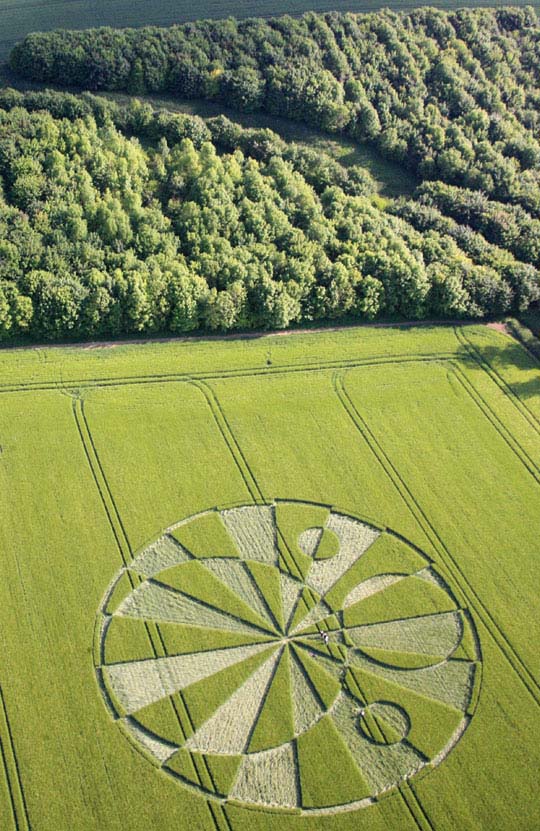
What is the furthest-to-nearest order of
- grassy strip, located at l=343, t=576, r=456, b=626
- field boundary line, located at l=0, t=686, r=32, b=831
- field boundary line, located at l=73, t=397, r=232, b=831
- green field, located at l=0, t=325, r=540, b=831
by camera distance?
grassy strip, located at l=343, t=576, r=456, b=626
green field, located at l=0, t=325, r=540, b=831
field boundary line, located at l=73, t=397, r=232, b=831
field boundary line, located at l=0, t=686, r=32, b=831

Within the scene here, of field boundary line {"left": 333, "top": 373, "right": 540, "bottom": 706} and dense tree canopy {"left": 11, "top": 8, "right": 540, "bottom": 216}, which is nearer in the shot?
field boundary line {"left": 333, "top": 373, "right": 540, "bottom": 706}

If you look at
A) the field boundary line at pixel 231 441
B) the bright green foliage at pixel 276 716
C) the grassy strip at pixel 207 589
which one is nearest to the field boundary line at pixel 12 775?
the bright green foliage at pixel 276 716

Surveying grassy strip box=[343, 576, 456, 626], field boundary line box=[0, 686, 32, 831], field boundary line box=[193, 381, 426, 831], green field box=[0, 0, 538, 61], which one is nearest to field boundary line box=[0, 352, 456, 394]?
field boundary line box=[193, 381, 426, 831]

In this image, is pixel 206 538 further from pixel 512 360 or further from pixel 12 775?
pixel 512 360

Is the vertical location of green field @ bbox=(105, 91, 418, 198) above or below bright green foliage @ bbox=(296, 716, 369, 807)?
above

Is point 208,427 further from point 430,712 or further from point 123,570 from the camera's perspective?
point 430,712

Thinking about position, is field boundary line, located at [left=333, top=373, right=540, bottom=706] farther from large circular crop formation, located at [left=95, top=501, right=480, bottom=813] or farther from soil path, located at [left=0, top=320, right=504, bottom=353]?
soil path, located at [left=0, top=320, right=504, bottom=353]

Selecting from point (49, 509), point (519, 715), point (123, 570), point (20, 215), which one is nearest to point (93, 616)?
point (123, 570)
